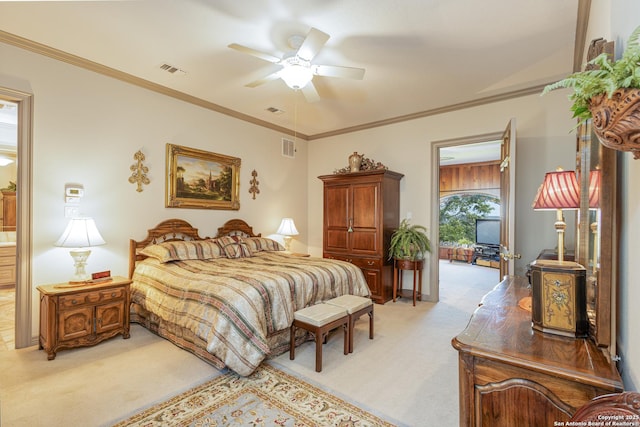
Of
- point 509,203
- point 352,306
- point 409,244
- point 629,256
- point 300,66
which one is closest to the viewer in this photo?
point 629,256

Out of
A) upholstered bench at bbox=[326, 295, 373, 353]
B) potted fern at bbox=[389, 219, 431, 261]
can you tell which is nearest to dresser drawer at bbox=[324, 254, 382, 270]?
potted fern at bbox=[389, 219, 431, 261]

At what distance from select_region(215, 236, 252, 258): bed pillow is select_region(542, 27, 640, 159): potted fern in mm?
3989

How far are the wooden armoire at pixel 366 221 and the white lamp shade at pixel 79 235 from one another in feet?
11.1

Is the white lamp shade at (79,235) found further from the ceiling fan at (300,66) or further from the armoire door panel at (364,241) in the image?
the armoire door panel at (364,241)

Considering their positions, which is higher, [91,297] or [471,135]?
[471,135]

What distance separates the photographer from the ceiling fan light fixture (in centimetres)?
278

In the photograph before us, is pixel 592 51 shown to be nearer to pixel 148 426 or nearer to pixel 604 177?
pixel 604 177

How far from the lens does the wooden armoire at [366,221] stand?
15.6ft

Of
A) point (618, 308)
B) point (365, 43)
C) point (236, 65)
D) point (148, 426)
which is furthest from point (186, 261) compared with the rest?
point (618, 308)

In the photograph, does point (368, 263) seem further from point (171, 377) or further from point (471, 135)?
point (171, 377)

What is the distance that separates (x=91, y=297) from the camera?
2967 millimetres

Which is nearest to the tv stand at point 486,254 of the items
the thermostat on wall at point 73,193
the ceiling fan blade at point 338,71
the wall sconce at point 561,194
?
the ceiling fan blade at point 338,71

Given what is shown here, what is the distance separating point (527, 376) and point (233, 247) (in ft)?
12.4

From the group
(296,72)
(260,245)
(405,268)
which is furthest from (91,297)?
(405,268)
